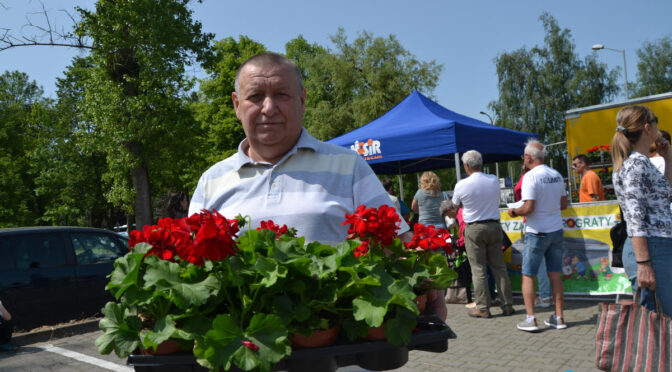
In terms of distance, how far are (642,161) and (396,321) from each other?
274 centimetres

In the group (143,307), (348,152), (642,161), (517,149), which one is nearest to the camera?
(143,307)

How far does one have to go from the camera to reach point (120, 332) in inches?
51.6

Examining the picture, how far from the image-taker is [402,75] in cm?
2914

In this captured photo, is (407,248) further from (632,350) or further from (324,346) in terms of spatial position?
(632,350)

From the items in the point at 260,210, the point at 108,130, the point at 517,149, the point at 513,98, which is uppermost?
the point at 513,98

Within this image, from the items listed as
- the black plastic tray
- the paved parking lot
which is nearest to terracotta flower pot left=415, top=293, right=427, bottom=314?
the black plastic tray

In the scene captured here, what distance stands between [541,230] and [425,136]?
3194mm

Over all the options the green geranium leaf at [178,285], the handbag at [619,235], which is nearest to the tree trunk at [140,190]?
the handbag at [619,235]

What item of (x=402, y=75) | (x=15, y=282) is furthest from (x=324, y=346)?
(x=402, y=75)

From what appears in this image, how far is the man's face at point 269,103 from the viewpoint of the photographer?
197cm

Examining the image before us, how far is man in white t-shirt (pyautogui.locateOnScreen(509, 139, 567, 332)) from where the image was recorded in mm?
5418

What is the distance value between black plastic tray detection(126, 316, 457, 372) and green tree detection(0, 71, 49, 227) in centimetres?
2295

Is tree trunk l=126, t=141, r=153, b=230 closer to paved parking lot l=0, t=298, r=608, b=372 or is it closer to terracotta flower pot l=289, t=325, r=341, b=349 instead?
paved parking lot l=0, t=298, r=608, b=372

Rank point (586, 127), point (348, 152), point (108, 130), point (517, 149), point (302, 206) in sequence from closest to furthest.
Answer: point (302, 206) → point (348, 152) → point (517, 149) → point (586, 127) → point (108, 130)
